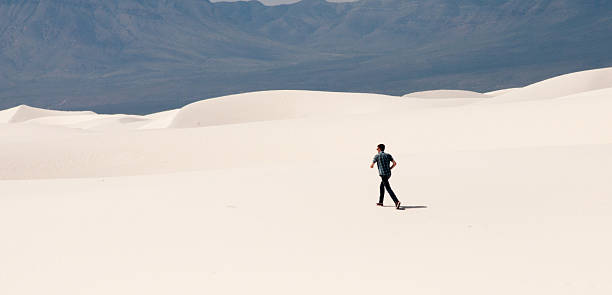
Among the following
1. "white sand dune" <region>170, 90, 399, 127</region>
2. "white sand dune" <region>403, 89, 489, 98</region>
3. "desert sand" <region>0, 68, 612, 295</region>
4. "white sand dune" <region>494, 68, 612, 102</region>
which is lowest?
"desert sand" <region>0, 68, 612, 295</region>

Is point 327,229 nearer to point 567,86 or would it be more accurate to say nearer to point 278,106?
point 278,106

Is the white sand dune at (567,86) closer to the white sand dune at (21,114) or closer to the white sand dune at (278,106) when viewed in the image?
the white sand dune at (278,106)

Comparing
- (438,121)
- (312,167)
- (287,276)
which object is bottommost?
(287,276)

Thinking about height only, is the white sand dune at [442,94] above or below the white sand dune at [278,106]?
above

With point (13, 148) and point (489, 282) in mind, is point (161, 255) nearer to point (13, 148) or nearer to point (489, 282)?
point (489, 282)

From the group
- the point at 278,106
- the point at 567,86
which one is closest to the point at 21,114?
A: the point at 278,106

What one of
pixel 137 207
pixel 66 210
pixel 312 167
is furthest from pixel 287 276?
pixel 312 167

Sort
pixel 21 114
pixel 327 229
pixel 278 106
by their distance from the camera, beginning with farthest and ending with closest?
pixel 21 114
pixel 278 106
pixel 327 229

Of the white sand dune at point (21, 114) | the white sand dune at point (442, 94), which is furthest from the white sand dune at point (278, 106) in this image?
the white sand dune at point (21, 114)

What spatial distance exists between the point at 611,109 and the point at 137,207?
19688 millimetres

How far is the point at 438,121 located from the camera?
2784cm

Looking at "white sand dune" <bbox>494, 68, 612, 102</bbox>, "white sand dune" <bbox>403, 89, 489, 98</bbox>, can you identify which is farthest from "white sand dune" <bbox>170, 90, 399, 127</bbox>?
"white sand dune" <bbox>403, 89, 489, 98</bbox>

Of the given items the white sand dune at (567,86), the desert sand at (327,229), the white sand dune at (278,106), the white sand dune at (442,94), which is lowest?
the desert sand at (327,229)

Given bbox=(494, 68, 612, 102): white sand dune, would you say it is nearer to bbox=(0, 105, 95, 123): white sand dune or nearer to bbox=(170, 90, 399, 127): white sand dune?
bbox=(170, 90, 399, 127): white sand dune
